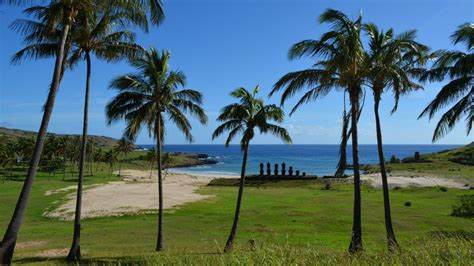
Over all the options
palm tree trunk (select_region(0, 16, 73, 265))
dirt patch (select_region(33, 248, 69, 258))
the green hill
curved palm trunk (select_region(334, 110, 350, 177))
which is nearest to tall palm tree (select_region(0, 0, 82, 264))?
palm tree trunk (select_region(0, 16, 73, 265))

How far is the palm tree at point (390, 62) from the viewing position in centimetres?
1798

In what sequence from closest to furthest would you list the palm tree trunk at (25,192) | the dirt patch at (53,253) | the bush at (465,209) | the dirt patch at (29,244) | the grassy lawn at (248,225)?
the palm tree trunk at (25,192) → the dirt patch at (53,253) → the grassy lawn at (248,225) → the dirt patch at (29,244) → the bush at (465,209)

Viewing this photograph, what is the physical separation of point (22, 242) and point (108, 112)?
10245 millimetres

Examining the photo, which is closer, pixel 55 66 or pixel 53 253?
pixel 55 66

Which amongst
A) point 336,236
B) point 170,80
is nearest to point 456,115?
point 336,236

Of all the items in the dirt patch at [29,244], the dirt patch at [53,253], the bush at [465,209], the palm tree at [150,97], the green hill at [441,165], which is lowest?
the dirt patch at [29,244]

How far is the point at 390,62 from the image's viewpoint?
59.9 feet

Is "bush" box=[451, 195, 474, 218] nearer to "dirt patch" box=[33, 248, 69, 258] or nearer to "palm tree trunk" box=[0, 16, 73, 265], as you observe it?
"dirt patch" box=[33, 248, 69, 258]

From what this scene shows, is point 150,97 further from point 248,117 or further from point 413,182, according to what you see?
point 413,182

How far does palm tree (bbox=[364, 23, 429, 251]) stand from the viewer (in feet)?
59.0

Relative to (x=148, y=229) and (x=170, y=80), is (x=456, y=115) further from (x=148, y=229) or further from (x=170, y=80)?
(x=148, y=229)

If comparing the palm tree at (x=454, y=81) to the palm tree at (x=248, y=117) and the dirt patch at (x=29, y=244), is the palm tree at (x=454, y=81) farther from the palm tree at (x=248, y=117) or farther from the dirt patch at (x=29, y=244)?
the dirt patch at (x=29, y=244)

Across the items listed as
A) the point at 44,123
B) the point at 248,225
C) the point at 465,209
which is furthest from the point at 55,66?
the point at 465,209

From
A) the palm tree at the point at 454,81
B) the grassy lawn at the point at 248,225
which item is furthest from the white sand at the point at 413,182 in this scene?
the palm tree at the point at 454,81
